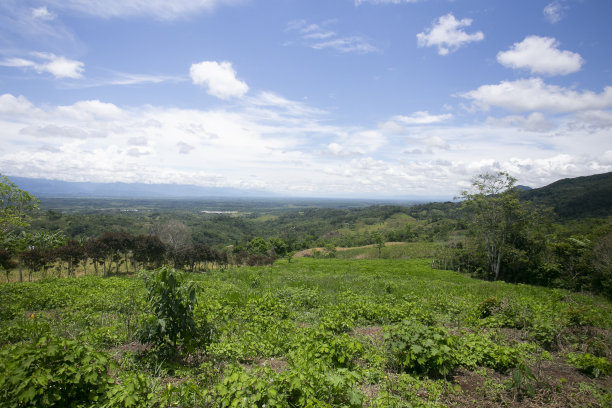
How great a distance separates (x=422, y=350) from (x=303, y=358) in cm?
242

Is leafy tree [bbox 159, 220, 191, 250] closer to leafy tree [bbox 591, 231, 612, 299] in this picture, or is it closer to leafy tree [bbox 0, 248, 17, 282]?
leafy tree [bbox 0, 248, 17, 282]

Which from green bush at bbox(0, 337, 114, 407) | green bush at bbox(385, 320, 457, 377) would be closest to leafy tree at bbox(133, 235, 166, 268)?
green bush at bbox(0, 337, 114, 407)

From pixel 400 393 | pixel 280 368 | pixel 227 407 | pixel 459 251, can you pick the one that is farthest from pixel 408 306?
pixel 459 251

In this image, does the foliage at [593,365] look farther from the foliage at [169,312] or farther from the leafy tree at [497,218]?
the leafy tree at [497,218]

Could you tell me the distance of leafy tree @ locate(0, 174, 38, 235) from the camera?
12156mm

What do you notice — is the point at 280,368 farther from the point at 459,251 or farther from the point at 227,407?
the point at 459,251

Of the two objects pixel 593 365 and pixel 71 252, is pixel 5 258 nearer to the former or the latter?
pixel 71 252

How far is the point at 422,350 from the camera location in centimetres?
541

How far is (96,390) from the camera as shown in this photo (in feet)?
12.3

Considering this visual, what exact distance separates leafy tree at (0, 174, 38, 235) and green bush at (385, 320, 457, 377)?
15902mm

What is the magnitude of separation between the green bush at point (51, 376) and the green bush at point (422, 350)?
519 cm

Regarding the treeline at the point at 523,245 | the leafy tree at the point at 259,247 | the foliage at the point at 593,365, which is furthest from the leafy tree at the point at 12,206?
the leafy tree at the point at 259,247

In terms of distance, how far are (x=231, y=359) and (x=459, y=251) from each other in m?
35.6

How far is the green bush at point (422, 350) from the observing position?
211 inches
